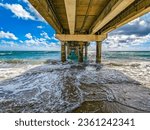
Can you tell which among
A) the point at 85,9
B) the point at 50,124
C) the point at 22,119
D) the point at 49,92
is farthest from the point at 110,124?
the point at 85,9

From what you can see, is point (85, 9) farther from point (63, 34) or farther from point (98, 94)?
point (63, 34)

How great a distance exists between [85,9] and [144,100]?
5.71 metres

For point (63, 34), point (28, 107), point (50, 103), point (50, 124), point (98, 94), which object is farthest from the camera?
point (63, 34)

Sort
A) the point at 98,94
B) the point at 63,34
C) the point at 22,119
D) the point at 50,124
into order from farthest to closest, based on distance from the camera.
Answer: the point at 63,34, the point at 98,94, the point at 22,119, the point at 50,124

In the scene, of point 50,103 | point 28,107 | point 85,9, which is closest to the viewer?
point 28,107

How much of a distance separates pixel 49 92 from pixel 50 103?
1232 millimetres

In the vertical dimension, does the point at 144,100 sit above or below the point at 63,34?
below

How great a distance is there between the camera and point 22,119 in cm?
285

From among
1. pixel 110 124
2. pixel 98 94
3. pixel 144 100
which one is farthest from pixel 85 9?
pixel 110 124

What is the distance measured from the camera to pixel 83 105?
4.31 metres

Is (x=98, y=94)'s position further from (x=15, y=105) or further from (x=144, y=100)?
(x=15, y=105)

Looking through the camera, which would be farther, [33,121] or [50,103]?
[50,103]

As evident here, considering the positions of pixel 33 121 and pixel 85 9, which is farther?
pixel 85 9

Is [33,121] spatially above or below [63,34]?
below
